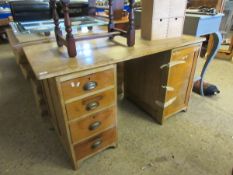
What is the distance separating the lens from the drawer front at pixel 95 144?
1232mm

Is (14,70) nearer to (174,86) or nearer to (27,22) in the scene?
(27,22)

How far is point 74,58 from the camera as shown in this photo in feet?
3.39

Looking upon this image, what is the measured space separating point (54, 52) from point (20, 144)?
2.92 ft

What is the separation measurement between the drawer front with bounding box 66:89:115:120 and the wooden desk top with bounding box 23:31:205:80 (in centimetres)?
21

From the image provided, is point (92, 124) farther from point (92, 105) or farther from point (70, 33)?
point (70, 33)

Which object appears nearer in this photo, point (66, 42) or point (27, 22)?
point (66, 42)

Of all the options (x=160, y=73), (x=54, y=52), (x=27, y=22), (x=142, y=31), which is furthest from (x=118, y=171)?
(x=27, y=22)

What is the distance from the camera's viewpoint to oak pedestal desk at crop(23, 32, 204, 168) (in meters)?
0.97

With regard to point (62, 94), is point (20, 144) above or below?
below

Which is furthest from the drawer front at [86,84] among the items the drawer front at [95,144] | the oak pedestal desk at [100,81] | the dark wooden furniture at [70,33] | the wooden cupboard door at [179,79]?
the wooden cupboard door at [179,79]

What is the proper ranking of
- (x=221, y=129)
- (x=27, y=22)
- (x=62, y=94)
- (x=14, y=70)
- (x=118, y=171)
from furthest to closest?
(x=14, y=70), (x=27, y=22), (x=221, y=129), (x=118, y=171), (x=62, y=94)

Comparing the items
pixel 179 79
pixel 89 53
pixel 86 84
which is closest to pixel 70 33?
pixel 89 53

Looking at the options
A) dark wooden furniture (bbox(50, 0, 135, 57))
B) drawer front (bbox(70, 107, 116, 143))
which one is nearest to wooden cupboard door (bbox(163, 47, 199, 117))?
dark wooden furniture (bbox(50, 0, 135, 57))

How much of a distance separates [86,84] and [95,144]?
0.51 metres
